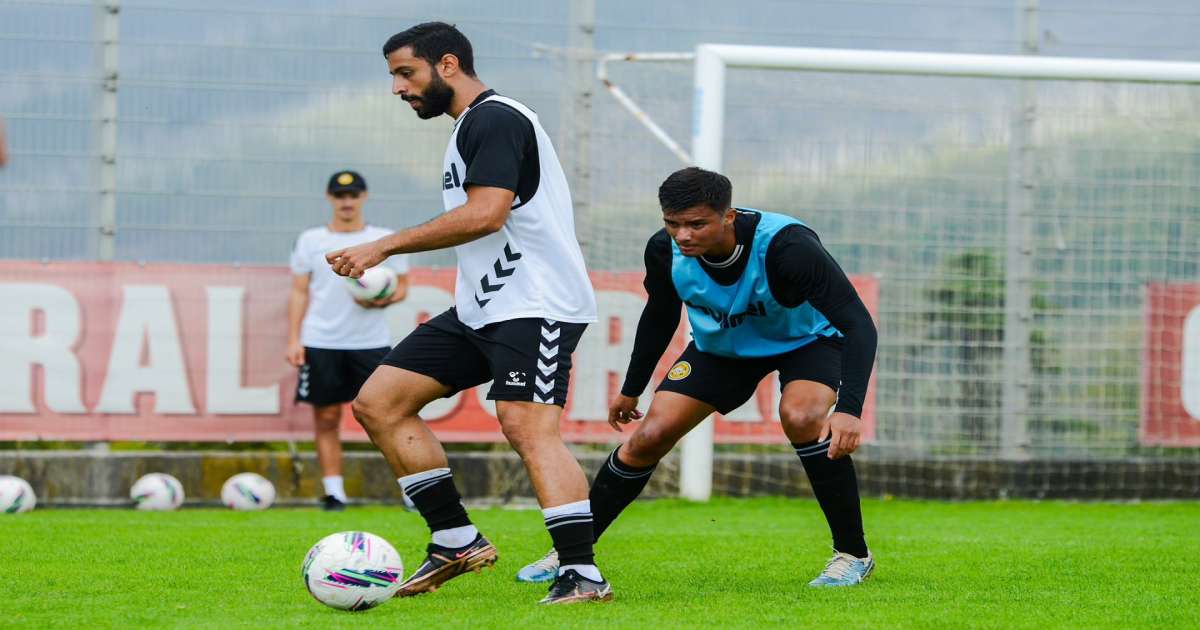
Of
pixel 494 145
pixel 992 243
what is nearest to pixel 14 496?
pixel 494 145

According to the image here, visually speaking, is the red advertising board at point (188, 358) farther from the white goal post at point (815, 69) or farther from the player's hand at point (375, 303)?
the player's hand at point (375, 303)

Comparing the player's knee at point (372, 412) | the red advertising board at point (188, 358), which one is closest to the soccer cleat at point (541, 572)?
the player's knee at point (372, 412)

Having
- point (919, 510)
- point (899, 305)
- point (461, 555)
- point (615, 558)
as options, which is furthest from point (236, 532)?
point (899, 305)

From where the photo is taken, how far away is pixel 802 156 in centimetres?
1128

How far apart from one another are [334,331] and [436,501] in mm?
4811

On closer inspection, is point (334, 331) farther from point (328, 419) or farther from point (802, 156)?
point (802, 156)

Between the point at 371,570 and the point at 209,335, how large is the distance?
608 cm

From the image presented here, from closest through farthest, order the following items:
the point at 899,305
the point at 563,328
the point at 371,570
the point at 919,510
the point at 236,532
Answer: the point at 371,570 → the point at 563,328 → the point at 236,532 → the point at 919,510 → the point at 899,305

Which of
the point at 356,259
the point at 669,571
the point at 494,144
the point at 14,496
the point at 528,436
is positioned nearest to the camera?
the point at 356,259

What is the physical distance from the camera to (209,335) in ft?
35.3

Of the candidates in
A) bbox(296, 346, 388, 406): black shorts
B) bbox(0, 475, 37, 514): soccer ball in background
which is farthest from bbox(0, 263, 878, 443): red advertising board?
bbox(0, 475, 37, 514): soccer ball in background

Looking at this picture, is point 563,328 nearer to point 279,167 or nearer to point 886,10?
point 279,167

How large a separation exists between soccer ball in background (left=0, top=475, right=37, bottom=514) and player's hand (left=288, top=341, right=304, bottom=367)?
1.83 meters

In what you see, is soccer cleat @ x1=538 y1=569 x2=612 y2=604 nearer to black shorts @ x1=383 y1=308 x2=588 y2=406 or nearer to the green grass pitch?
the green grass pitch
